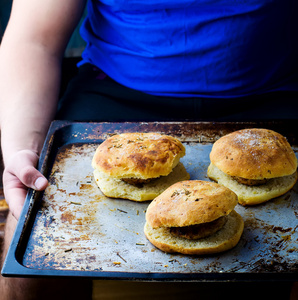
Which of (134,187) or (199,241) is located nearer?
(199,241)

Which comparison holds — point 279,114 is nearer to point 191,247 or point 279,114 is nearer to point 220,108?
point 220,108

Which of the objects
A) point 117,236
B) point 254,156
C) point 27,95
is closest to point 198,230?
point 117,236

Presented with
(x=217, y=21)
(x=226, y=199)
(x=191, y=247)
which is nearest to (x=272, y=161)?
(x=226, y=199)

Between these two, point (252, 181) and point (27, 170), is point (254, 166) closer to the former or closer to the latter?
point (252, 181)

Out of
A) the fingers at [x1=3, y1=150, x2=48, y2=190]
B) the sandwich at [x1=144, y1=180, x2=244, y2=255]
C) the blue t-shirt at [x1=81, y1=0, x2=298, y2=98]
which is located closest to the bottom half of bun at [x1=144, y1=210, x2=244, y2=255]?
the sandwich at [x1=144, y1=180, x2=244, y2=255]

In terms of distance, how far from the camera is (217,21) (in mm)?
1854

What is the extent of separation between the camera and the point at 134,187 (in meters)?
1.66

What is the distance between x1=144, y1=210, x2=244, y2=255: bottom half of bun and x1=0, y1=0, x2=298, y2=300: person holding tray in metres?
0.52

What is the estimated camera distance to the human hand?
1.62 meters

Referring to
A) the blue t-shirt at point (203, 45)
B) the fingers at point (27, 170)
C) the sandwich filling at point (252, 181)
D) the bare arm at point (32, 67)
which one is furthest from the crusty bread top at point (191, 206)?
the bare arm at point (32, 67)

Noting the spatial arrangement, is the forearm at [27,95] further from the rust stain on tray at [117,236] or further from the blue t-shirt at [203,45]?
the blue t-shirt at [203,45]

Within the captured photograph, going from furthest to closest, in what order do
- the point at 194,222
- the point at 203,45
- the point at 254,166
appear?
the point at 203,45 < the point at 254,166 < the point at 194,222

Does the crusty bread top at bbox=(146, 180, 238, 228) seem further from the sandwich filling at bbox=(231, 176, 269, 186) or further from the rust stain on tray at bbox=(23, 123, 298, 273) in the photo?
the sandwich filling at bbox=(231, 176, 269, 186)

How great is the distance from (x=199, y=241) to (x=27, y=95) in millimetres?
1320
